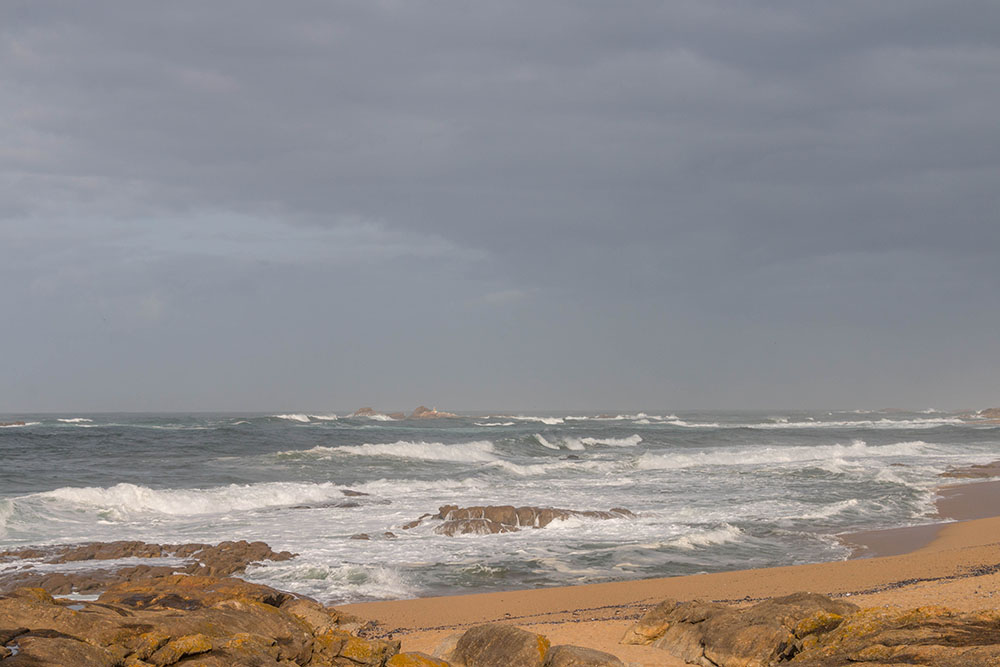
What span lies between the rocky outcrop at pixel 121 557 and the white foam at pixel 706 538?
300 inches

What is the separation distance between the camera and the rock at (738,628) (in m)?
6.77

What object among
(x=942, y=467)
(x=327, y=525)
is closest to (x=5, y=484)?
(x=327, y=525)

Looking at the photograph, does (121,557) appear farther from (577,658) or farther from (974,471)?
(974,471)

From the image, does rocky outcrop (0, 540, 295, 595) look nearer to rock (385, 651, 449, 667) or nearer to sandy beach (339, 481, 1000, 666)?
sandy beach (339, 481, 1000, 666)

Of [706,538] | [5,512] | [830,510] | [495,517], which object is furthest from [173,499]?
[830,510]

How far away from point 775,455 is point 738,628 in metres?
35.1

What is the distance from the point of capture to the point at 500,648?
6.80 meters

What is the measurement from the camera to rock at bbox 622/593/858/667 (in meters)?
6.77

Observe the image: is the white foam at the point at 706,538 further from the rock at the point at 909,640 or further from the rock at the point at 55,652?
the rock at the point at 55,652

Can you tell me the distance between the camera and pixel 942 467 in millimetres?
31547

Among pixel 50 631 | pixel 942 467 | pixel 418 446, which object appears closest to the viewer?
pixel 50 631

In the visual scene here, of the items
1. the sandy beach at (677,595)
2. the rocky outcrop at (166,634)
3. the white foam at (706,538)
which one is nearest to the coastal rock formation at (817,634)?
the sandy beach at (677,595)

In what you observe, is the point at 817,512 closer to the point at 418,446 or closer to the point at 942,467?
the point at 942,467

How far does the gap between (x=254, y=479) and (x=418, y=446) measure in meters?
16.3
